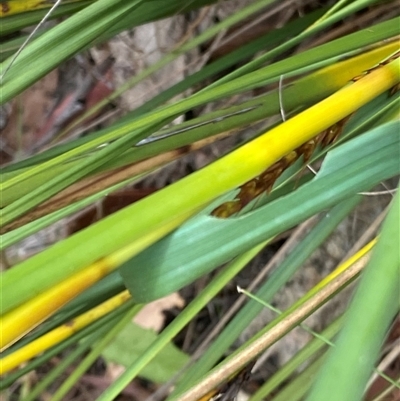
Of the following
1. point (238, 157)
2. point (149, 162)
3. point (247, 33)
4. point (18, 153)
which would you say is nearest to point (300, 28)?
point (247, 33)

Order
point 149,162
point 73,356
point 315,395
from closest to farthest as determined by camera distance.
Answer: point 315,395 < point 149,162 < point 73,356

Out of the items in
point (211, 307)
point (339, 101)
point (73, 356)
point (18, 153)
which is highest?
point (18, 153)

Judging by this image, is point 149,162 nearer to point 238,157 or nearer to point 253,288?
point 238,157

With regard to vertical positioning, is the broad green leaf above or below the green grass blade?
above

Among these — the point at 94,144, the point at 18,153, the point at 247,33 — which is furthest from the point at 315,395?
the point at 18,153

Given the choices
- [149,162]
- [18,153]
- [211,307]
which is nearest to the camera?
[149,162]

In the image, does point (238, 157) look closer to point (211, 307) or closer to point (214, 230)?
point (214, 230)

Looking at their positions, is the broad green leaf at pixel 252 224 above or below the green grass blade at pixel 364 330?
above

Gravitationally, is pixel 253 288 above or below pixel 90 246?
below

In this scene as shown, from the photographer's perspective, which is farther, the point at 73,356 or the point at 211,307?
the point at 211,307
